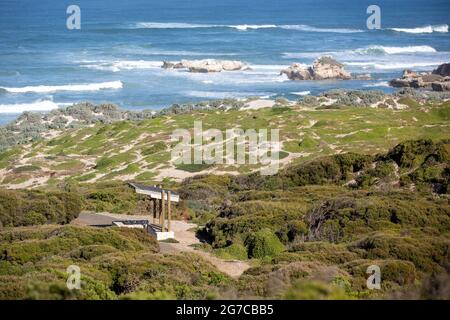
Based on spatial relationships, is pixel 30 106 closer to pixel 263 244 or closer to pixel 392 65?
pixel 392 65

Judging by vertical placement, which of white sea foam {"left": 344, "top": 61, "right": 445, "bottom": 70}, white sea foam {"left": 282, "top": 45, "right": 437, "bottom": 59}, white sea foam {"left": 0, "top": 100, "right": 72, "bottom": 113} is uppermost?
white sea foam {"left": 282, "top": 45, "right": 437, "bottom": 59}

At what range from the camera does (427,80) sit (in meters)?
72.5

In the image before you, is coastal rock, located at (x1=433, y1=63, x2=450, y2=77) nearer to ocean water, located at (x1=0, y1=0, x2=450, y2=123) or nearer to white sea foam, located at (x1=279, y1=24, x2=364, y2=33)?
ocean water, located at (x1=0, y1=0, x2=450, y2=123)

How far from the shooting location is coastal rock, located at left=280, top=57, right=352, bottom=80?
80188mm

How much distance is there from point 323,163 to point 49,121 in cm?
3484

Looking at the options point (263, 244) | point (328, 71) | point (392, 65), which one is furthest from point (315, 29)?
point (263, 244)

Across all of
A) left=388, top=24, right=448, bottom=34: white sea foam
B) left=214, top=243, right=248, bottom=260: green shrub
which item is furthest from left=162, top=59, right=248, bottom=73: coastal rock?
left=214, top=243, right=248, bottom=260: green shrub

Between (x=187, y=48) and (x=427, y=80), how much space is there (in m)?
40.5

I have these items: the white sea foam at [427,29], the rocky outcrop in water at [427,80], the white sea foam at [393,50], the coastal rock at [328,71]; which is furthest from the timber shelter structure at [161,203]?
the white sea foam at [427,29]

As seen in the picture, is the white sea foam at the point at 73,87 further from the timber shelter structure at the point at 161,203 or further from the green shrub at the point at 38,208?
the timber shelter structure at the point at 161,203

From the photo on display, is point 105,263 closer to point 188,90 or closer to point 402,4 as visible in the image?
point 188,90

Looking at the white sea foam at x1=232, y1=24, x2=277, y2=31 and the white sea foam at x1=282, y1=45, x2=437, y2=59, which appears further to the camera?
the white sea foam at x1=232, y1=24, x2=277, y2=31

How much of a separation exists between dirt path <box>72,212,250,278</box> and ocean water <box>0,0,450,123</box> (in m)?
42.1

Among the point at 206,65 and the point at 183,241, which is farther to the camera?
the point at 206,65
